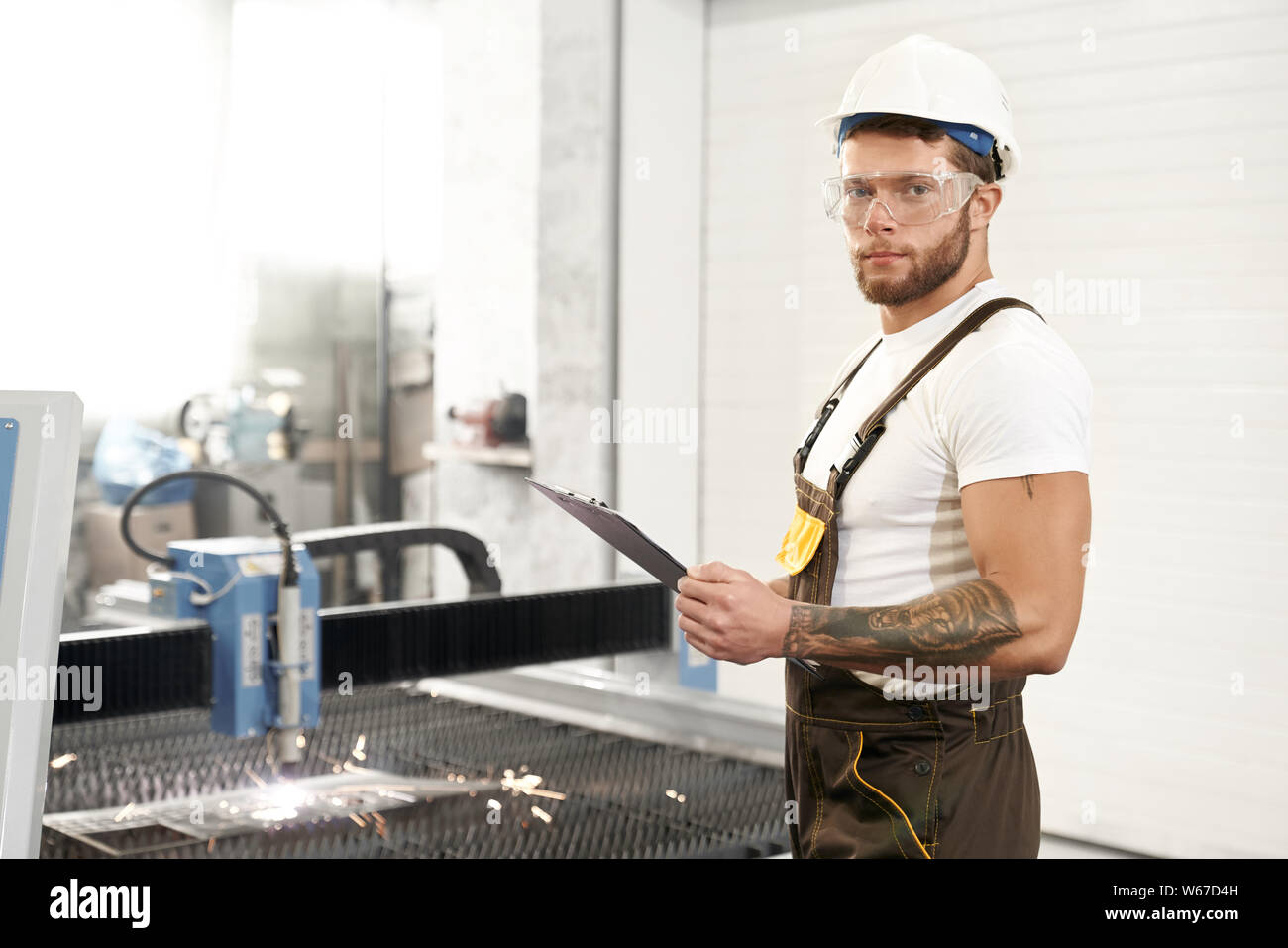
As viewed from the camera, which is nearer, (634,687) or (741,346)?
(634,687)

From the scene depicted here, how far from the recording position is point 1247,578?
366cm

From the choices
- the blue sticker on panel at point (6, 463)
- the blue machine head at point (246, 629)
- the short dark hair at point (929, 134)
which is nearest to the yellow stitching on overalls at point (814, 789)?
the short dark hair at point (929, 134)

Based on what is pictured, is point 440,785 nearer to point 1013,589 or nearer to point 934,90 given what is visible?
point 1013,589

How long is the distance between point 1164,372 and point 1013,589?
268 centimetres

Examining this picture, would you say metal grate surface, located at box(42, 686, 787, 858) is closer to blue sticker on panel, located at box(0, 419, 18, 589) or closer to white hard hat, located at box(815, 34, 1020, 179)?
blue sticker on panel, located at box(0, 419, 18, 589)

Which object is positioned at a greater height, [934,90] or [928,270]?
[934,90]

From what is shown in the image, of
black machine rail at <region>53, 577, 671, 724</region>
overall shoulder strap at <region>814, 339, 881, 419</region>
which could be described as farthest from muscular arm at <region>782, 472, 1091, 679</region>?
black machine rail at <region>53, 577, 671, 724</region>

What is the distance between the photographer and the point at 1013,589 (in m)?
1.42

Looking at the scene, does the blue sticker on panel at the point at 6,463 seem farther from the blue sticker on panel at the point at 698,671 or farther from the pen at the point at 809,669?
the blue sticker on panel at the point at 698,671

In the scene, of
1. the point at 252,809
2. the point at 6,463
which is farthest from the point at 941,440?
the point at 252,809

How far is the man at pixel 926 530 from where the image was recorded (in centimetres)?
142
